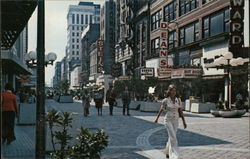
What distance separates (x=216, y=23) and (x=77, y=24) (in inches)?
6294

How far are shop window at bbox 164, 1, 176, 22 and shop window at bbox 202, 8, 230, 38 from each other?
7.34 metres

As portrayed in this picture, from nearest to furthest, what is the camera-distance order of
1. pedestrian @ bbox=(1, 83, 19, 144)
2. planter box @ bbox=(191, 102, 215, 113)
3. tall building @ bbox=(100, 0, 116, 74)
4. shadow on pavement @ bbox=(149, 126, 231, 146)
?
pedestrian @ bbox=(1, 83, 19, 144)
shadow on pavement @ bbox=(149, 126, 231, 146)
planter box @ bbox=(191, 102, 215, 113)
tall building @ bbox=(100, 0, 116, 74)

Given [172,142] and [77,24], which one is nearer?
[172,142]

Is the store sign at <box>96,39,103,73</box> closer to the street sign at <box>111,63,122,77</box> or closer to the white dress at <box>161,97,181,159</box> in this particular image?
the street sign at <box>111,63,122,77</box>

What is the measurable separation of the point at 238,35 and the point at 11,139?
1995 centimetres

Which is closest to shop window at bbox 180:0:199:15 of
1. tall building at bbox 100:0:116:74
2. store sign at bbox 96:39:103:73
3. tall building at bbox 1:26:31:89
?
tall building at bbox 1:26:31:89

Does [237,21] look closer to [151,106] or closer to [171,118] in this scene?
[151,106]

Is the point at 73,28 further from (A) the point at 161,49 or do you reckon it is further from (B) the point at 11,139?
(B) the point at 11,139

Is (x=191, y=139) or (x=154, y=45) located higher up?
(x=154, y=45)

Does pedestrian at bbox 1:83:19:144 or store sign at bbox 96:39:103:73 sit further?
store sign at bbox 96:39:103:73

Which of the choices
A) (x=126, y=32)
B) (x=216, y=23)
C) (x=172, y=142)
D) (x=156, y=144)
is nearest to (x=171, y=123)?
(x=172, y=142)

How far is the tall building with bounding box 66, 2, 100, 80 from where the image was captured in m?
170

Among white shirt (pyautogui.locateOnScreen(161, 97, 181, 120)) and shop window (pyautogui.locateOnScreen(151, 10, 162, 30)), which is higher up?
shop window (pyautogui.locateOnScreen(151, 10, 162, 30))

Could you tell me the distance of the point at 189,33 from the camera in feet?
111
